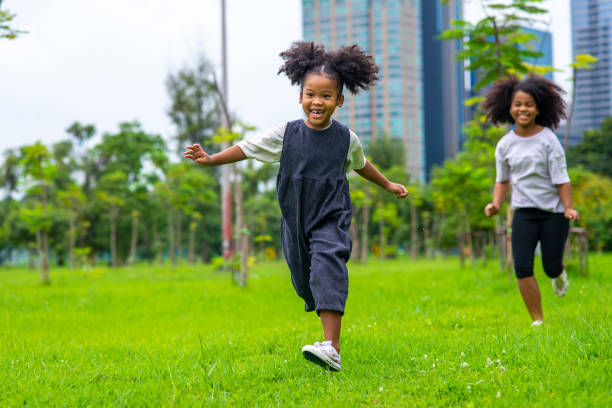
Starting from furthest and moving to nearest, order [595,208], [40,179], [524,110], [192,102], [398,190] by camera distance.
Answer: [192,102], [595,208], [40,179], [524,110], [398,190]

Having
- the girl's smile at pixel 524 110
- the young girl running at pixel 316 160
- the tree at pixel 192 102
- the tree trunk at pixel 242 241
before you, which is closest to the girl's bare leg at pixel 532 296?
the girl's smile at pixel 524 110

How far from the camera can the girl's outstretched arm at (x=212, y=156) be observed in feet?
11.6

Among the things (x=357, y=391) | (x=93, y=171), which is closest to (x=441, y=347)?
(x=357, y=391)

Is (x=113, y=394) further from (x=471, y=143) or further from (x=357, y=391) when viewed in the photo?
(x=471, y=143)

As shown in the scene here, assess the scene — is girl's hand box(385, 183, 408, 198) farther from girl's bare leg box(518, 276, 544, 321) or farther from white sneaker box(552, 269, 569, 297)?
white sneaker box(552, 269, 569, 297)

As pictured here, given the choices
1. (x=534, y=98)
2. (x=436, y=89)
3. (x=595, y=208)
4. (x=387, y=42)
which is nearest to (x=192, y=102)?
(x=595, y=208)

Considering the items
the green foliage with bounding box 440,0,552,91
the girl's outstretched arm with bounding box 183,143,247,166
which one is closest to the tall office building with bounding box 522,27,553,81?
the green foliage with bounding box 440,0,552,91

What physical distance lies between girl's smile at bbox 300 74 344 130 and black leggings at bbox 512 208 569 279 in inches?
82.8

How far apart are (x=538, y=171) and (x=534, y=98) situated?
0.65 m

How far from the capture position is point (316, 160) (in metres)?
3.58

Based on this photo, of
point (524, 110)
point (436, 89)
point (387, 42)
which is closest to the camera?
point (524, 110)

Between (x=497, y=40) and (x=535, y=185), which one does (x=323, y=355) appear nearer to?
(x=535, y=185)

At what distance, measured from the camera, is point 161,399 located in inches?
112

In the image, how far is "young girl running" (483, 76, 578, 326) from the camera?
4.63 meters
